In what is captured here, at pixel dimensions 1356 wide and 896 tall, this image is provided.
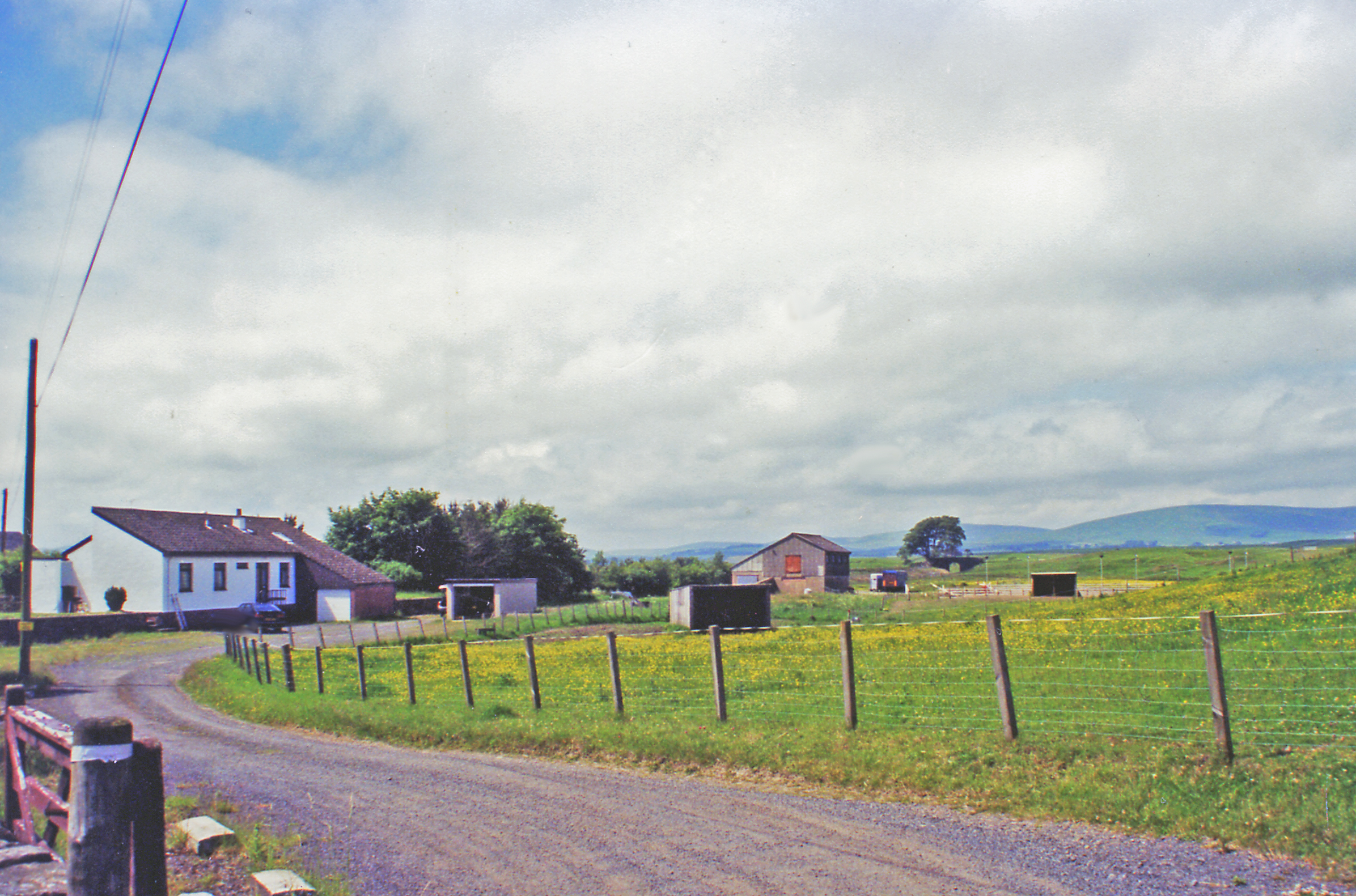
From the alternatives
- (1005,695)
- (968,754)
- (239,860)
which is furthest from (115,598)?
(1005,695)

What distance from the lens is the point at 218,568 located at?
5997 cm

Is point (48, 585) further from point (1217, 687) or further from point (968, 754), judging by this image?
point (1217, 687)

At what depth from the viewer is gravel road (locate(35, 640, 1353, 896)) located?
718 centimetres

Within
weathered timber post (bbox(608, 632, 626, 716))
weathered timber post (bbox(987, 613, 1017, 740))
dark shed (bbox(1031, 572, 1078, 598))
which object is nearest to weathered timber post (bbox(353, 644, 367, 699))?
weathered timber post (bbox(608, 632, 626, 716))

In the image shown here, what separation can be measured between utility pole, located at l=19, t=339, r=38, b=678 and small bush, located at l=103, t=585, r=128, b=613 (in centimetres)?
3163

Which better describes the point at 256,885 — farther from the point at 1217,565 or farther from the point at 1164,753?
the point at 1217,565

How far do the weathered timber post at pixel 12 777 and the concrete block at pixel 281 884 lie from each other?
3197mm

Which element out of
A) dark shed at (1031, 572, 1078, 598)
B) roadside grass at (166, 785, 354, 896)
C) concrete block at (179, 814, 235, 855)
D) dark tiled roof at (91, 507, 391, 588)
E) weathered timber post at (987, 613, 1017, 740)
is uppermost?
dark tiled roof at (91, 507, 391, 588)

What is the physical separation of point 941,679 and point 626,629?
129 ft

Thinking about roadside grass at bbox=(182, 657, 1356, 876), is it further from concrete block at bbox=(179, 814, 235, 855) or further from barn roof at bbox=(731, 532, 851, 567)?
barn roof at bbox=(731, 532, 851, 567)

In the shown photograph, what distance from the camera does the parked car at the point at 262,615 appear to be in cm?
5812

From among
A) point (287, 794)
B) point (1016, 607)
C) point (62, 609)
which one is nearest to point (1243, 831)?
point (287, 794)

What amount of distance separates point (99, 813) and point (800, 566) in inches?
3896

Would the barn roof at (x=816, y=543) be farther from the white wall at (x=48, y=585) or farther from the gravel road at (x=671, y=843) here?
the gravel road at (x=671, y=843)
